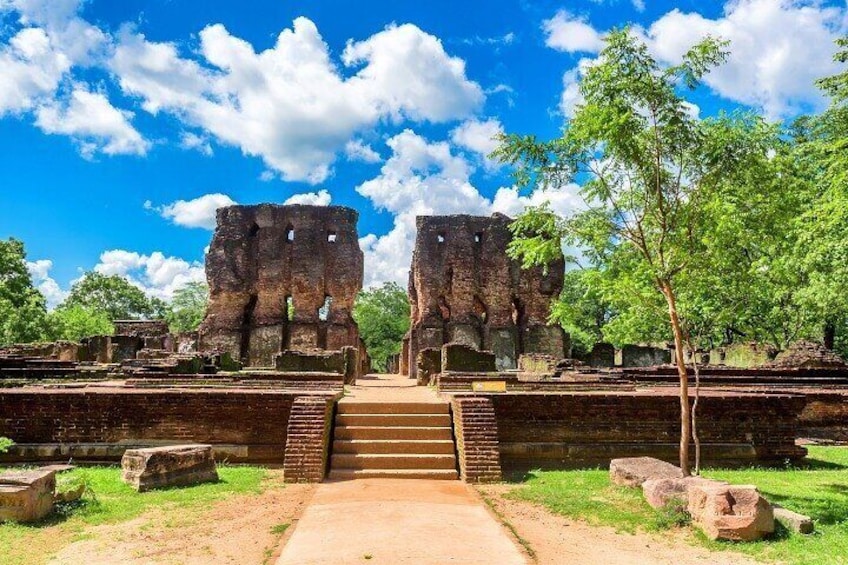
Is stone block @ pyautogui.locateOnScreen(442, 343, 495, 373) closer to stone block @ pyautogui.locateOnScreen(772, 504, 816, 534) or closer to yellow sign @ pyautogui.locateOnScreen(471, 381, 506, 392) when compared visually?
yellow sign @ pyautogui.locateOnScreen(471, 381, 506, 392)

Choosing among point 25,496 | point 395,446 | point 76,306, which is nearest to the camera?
point 25,496

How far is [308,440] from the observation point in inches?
336

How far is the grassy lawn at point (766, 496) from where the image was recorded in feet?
17.6

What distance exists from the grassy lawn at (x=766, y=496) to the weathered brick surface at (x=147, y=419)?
381 centimetres

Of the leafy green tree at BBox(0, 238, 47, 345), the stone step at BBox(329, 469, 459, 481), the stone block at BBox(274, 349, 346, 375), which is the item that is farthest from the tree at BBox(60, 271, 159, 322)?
the stone step at BBox(329, 469, 459, 481)

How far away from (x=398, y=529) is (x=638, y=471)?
3.32 meters

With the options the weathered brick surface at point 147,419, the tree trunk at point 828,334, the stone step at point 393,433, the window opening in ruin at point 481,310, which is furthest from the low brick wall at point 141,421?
the tree trunk at point 828,334

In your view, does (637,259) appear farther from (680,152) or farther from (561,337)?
(561,337)

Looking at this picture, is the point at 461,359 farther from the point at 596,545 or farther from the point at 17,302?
the point at 17,302

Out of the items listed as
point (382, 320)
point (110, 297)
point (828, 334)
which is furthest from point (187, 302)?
point (828, 334)

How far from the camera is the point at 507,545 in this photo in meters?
5.49

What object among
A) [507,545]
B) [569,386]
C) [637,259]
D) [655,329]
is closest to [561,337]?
[655,329]

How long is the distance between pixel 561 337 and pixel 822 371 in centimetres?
1563

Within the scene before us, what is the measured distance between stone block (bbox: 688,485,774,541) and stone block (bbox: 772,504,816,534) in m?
0.27
